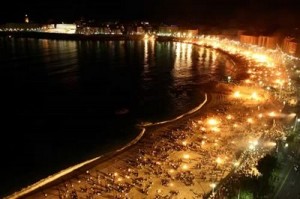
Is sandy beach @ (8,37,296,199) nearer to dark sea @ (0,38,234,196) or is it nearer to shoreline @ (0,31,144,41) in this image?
dark sea @ (0,38,234,196)

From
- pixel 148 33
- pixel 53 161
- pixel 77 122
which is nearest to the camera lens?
pixel 53 161

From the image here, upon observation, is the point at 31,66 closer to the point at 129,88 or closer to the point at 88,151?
the point at 129,88

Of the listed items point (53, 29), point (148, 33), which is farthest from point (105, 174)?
point (53, 29)

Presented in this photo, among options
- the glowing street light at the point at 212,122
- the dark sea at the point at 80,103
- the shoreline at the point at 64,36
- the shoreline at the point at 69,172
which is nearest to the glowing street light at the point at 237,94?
the dark sea at the point at 80,103

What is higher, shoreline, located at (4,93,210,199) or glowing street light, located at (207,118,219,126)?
glowing street light, located at (207,118,219,126)

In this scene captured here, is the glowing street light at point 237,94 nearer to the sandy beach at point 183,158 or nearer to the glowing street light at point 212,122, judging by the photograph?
the sandy beach at point 183,158

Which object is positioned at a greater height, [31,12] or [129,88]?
[31,12]

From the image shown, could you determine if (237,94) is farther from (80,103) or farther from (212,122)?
(80,103)

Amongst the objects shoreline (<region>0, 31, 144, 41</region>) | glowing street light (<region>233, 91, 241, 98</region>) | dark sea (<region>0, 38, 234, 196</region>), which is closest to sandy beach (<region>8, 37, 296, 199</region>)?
dark sea (<region>0, 38, 234, 196</region>)
